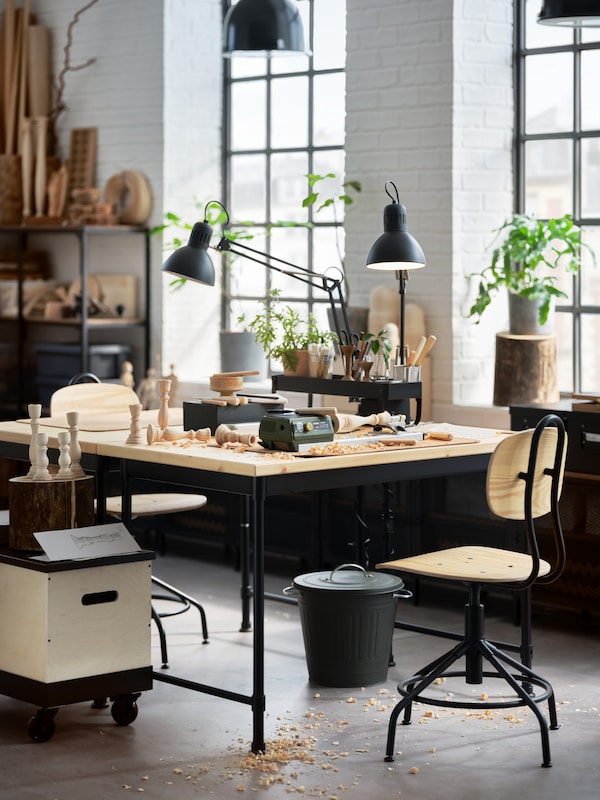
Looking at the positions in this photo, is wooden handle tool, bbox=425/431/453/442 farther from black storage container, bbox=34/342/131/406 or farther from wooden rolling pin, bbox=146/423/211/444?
black storage container, bbox=34/342/131/406

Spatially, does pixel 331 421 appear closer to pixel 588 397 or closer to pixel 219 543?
pixel 588 397

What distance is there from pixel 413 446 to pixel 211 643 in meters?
1.43

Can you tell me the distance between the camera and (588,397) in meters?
5.52

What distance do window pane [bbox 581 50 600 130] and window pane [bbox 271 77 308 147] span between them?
1.70 m

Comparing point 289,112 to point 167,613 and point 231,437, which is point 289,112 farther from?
point 231,437

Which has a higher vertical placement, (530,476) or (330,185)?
(330,185)

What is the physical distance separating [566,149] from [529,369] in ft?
3.67

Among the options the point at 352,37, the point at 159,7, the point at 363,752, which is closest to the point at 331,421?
the point at 363,752

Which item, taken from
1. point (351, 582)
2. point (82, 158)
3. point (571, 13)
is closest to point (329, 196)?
point (82, 158)

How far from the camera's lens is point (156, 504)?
5480mm

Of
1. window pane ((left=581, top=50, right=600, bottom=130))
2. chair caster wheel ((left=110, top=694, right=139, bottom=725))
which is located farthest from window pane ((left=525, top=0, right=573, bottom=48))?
chair caster wheel ((left=110, top=694, right=139, bottom=725))

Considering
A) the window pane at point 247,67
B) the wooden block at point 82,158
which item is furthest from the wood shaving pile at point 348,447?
the wooden block at point 82,158

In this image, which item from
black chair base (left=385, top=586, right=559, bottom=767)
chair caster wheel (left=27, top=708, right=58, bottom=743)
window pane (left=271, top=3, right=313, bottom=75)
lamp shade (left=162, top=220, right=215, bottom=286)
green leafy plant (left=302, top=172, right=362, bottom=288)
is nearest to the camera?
black chair base (left=385, top=586, right=559, bottom=767)

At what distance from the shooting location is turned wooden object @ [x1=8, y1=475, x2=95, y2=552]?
439cm
